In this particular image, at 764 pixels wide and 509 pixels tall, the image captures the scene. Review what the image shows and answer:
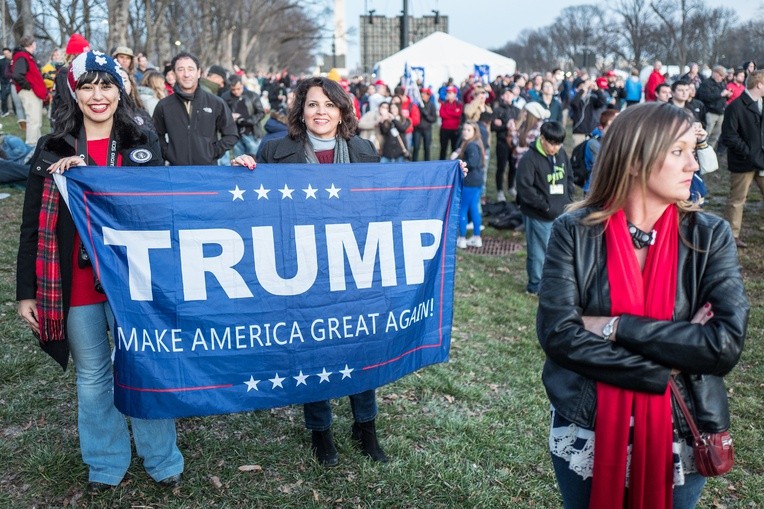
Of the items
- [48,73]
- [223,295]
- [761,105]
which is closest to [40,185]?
[223,295]

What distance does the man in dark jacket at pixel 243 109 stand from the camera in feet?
40.5

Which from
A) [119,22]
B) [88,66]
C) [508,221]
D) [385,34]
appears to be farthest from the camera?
[385,34]

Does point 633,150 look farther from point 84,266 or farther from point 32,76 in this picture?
point 32,76

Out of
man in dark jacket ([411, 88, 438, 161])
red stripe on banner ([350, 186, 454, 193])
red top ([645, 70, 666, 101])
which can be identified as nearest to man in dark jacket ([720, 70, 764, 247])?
→ red stripe on banner ([350, 186, 454, 193])

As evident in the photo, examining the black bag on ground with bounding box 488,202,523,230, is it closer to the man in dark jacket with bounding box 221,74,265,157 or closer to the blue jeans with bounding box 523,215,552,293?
the blue jeans with bounding box 523,215,552,293

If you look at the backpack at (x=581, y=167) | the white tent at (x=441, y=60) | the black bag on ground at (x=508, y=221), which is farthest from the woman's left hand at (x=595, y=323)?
the white tent at (x=441, y=60)

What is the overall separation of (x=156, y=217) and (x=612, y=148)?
2057 mm

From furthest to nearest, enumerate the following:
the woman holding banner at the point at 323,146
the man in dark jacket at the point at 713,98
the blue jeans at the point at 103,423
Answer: the man in dark jacket at the point at 713,98 < the woman holding banner at the point at 323,146 < the blue jeans at the point at 103,423

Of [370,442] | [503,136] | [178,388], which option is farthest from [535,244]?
[503,136]

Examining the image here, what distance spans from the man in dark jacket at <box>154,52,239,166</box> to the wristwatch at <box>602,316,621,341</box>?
5413 mm

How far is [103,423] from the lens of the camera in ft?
11.5

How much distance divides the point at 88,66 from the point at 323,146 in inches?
48.9

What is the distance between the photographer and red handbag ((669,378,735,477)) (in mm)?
2113

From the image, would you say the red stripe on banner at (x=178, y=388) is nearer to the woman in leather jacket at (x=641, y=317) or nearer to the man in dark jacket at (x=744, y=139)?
the woman in leather jacket at (x=641, y=317)
